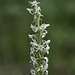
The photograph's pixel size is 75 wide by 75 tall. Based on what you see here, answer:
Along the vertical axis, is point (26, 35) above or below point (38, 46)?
above

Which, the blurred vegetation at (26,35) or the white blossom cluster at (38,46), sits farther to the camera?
the blurred vegetation at (26,35)

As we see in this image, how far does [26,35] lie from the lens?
12727 mm

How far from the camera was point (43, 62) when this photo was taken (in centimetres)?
449

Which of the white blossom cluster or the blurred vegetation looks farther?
the blurred vegetation

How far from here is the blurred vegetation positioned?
38.9ft

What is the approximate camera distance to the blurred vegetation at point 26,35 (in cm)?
1187

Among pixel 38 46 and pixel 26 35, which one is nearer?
pixel 38 46
